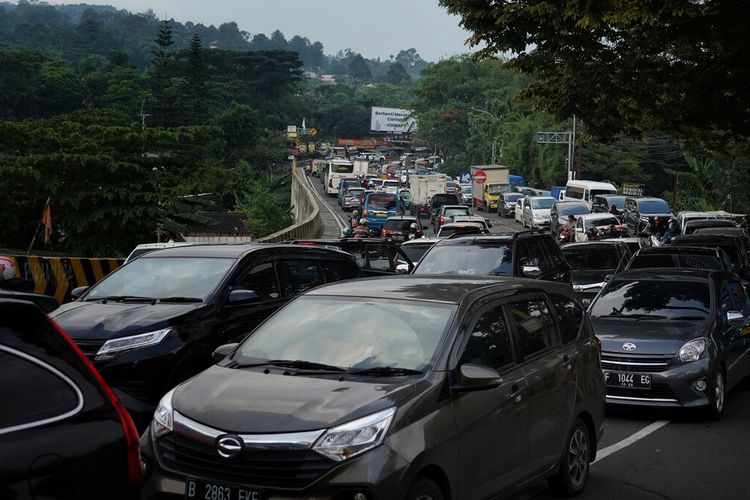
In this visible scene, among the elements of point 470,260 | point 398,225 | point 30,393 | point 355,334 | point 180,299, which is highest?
point 30,393

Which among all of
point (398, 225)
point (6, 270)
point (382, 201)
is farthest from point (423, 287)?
point (382, 201)

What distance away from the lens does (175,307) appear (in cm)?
915

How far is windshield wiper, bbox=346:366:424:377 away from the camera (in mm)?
6176

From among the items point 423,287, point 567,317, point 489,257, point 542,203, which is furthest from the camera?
point 542,203

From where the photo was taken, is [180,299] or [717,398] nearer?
[180,299]

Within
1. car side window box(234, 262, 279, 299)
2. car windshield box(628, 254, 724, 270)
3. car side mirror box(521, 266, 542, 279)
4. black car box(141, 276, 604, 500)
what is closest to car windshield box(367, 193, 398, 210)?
car windshield box(628, 254, 724, 270)

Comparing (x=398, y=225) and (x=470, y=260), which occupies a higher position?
(x=470, y=260)

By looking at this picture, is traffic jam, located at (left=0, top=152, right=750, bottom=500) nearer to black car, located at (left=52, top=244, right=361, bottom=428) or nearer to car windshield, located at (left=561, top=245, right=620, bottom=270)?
black car, located at (left=52, top=244, right=361, bottom=428)

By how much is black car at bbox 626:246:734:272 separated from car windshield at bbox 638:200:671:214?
97.3 feet

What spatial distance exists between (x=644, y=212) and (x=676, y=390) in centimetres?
3897

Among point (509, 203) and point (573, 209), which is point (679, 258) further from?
point (509, 203)

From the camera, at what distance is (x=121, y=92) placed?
10000 centimetres

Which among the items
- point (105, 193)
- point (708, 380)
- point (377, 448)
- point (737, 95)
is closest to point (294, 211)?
point (105, 193)

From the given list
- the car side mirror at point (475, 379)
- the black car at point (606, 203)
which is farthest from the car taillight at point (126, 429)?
the black car at point (606, 203)
